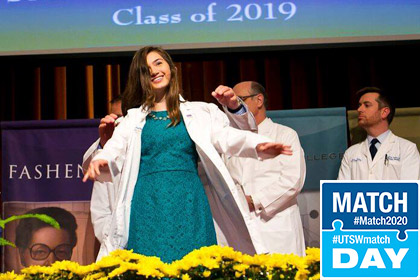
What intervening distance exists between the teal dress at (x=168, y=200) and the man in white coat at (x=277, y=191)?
Answer: 133cm

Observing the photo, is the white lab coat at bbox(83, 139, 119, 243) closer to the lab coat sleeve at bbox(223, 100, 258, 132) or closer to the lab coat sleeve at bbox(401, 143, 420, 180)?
the lab coat sleeve at bbox(223, 100, 258, 132)

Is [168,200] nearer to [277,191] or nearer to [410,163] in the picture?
[277,191]

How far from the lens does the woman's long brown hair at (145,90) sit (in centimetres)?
293

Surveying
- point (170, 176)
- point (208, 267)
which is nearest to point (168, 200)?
point (170, 176)

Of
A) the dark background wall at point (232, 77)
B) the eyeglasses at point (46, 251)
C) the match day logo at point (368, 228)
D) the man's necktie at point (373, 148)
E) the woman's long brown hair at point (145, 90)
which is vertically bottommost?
the eyeglasses at point (46, 251)

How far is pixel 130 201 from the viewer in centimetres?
279

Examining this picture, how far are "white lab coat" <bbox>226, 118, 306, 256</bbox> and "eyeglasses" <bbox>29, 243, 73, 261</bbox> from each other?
3.62ft

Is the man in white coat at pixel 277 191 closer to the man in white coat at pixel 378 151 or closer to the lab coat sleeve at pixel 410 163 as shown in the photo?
the man in white coat at pixel 378 151

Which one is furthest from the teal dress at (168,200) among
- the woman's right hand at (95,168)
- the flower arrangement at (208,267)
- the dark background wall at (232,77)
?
the dark background wall at (232,77)

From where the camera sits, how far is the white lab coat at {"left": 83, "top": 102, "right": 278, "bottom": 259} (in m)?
2.71

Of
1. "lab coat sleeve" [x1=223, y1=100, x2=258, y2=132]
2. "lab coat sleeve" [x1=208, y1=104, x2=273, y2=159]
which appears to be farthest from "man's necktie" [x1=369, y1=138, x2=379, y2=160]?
"lab coat sleeve" [x1=208, y1=104, x2=273, y2=159]

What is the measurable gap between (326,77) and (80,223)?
6.38 feet

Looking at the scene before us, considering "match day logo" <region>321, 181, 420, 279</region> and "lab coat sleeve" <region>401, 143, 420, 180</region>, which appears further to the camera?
"lab coat sleeve" <region>401, 143, 420, 180</region>

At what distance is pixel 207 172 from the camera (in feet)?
9.33
